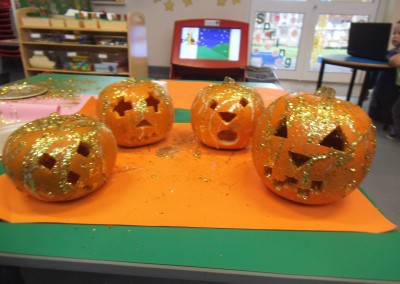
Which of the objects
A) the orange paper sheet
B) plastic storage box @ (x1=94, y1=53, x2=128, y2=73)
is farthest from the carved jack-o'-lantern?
plastic storage box @ (x1=94, y1=53, x2=128, y2=73)

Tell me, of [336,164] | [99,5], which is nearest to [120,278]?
[336,164]

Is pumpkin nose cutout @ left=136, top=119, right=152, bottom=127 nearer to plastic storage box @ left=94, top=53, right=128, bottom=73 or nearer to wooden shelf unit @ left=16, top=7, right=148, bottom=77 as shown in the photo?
wooden shelf unit @ left=16, top=7, right=148, bottom=77

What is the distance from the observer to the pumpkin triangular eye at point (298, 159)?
2.07 feet

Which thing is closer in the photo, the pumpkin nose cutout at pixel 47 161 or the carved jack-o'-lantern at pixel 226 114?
the pumpkin nose cutout at pixel 47 161

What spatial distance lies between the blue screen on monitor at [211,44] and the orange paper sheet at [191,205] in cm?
232

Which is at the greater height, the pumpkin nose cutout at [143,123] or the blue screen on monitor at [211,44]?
the blue screen on monitor at [211,44]

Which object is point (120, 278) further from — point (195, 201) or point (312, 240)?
point (312, 240)

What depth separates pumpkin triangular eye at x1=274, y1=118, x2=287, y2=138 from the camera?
666mm

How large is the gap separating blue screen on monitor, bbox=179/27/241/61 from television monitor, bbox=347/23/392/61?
4.17 ft

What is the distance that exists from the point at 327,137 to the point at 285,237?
0.81 feet

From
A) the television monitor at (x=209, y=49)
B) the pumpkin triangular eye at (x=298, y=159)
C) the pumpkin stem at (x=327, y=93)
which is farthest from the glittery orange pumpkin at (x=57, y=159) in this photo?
the television monitor at (x=209, y=49)

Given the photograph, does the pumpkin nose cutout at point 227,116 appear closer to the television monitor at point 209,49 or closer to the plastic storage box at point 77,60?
the television monitor at point 209,49

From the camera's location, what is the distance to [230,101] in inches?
33.4

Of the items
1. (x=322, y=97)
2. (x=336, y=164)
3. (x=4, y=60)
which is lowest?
(x=4, y=60)
